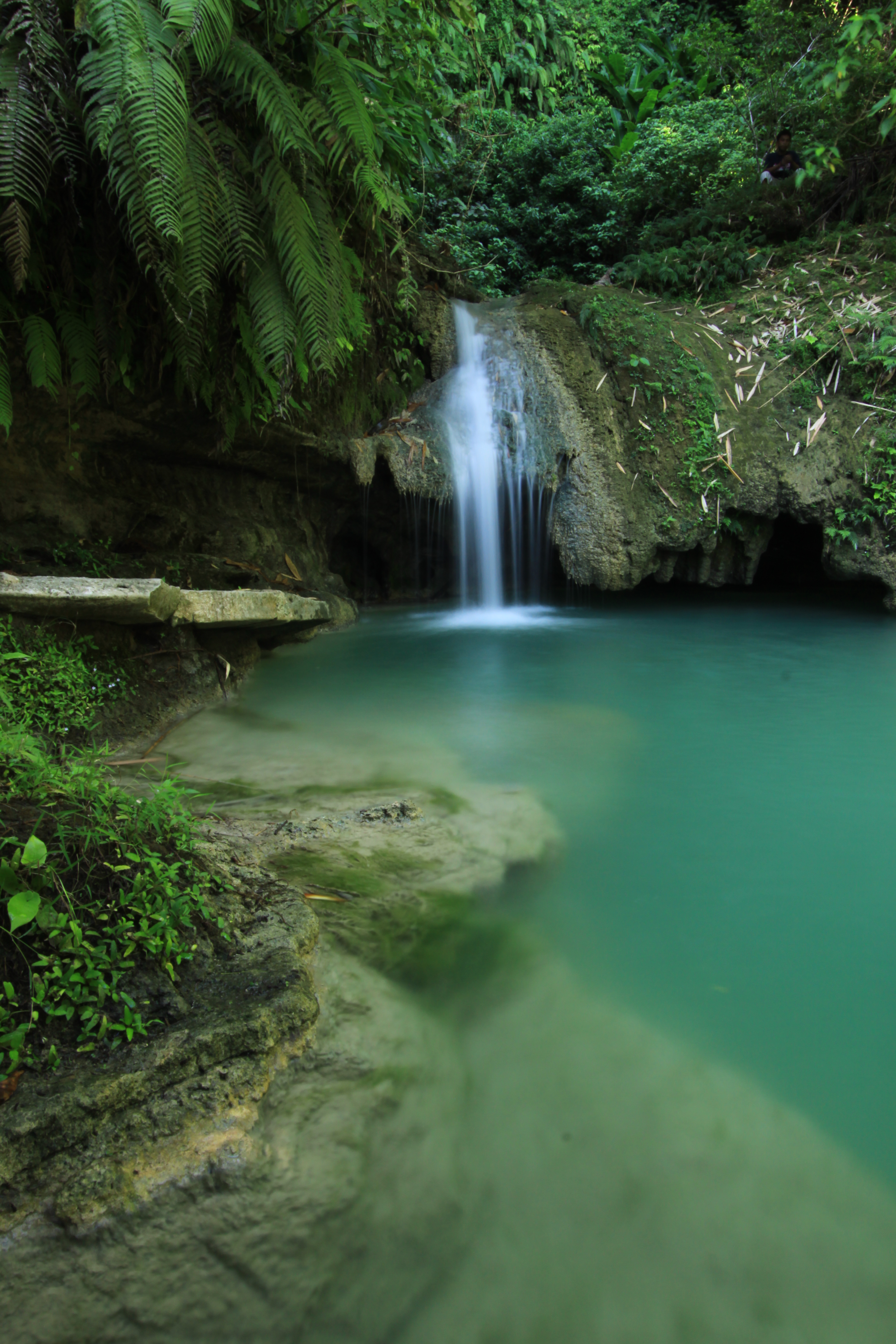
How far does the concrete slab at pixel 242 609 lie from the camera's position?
4.45 m

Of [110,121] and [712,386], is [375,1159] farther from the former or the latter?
[712,386]

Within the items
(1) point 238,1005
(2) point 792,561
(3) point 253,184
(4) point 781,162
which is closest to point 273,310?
(3) point 253,184

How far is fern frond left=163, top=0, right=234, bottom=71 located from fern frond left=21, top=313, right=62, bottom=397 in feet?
5.08

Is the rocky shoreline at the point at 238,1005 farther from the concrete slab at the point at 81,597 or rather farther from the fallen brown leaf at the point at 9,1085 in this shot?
the concrete slab at the point at 81,597

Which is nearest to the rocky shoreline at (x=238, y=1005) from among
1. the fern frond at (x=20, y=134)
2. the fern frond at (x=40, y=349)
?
the fern frond at (x=40, y=349)

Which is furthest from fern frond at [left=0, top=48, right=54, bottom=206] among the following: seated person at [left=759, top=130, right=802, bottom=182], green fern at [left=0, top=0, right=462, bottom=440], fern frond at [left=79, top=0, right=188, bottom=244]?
seated person at [left=759, top=130, right=802, bottom=182]

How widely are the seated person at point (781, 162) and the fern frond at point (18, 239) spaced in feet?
32.3

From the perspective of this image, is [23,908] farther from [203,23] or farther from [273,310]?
[203,23]

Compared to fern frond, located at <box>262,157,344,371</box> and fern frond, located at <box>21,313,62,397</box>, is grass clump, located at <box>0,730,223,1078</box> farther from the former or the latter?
fern frond, located at <box>262,157,344,371</box>

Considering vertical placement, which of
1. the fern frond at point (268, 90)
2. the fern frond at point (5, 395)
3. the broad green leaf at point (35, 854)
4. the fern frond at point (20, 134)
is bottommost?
the broad green leaf at point (35, 854)

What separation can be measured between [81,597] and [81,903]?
2317mm

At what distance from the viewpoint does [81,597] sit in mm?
3785

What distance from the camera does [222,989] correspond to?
1.96m

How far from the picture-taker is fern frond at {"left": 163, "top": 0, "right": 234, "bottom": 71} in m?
3.23
